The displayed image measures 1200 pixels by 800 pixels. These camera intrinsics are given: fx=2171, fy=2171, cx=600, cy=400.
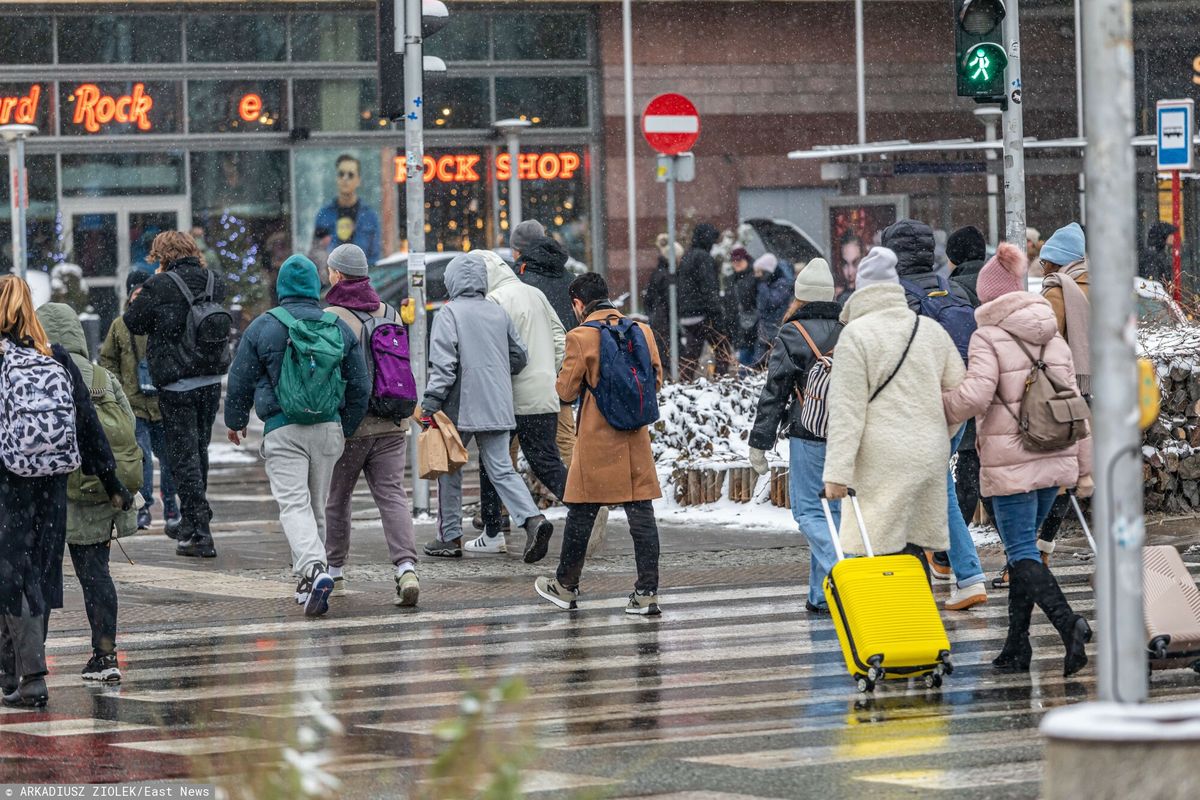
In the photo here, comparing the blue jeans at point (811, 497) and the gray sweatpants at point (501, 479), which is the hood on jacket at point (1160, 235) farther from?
the blue jeans at point (811, 497)

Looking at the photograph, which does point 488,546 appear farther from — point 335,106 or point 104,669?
point 335,106

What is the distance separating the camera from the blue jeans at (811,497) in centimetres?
1029

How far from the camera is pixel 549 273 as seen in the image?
46.5 feet

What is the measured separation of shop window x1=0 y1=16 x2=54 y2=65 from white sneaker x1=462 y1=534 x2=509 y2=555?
18.4 metres

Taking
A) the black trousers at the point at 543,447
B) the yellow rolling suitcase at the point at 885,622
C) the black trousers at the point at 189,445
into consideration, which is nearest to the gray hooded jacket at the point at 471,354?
the black trousers at the point at 543,447

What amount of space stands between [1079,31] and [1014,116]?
61.6ft

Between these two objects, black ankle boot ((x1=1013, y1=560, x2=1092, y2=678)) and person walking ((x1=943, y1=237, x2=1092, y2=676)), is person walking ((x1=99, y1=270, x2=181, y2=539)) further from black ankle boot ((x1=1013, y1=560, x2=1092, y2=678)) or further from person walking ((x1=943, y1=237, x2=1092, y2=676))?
black ankle boot ((x1=1013, y1=560, x2=1092, y2=678))

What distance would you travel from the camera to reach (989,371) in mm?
8672

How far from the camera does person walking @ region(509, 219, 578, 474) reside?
14.1 meters

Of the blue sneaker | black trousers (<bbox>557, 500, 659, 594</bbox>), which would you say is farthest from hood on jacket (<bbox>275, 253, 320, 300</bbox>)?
black trousers (<bbox>557, 500, 659, 594</bbox>)

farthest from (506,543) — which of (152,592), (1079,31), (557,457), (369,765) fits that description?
(1079,31)

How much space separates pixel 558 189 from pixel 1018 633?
23506 mm

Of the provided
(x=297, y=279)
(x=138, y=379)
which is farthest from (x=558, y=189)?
(x=297, y=279)

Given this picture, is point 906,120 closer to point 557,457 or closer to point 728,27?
point 728,27
